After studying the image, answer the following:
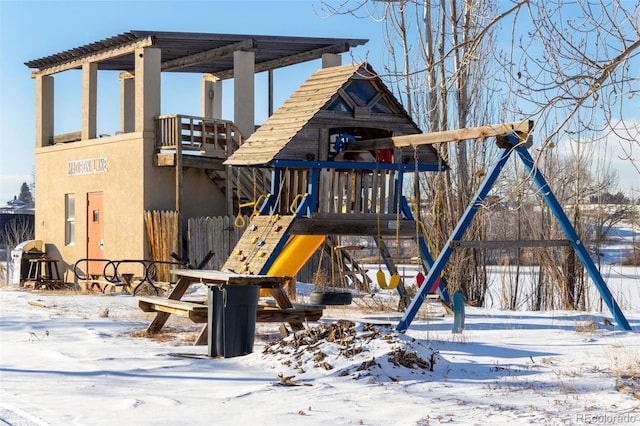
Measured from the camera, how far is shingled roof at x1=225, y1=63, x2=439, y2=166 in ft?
47.9

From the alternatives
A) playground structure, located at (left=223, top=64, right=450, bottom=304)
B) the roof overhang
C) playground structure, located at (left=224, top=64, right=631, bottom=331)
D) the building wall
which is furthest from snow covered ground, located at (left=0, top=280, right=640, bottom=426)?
the roof overhang

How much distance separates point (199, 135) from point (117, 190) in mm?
3135

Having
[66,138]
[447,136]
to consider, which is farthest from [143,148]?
[447,136]

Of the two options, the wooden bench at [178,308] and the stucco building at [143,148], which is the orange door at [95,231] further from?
the wooden bench at [178,308]

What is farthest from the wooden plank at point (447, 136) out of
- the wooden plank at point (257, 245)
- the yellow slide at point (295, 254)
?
the wooden plank at point (257, 245)

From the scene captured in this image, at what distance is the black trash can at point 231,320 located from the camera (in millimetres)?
10977

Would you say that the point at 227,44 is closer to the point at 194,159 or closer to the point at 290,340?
the point at 194,159

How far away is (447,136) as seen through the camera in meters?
13.4

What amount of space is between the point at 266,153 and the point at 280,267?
5.97ft

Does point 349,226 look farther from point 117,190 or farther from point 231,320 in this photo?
point 117,190

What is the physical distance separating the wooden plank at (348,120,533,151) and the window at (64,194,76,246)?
17.1 metres

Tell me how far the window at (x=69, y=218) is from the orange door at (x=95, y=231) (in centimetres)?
123

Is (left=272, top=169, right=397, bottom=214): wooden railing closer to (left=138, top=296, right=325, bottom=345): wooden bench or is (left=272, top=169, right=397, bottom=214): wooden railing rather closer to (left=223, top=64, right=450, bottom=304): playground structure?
(left=223, top=64, right=450, bottom=304): playground structure

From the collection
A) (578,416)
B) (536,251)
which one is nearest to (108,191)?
(536,251)
